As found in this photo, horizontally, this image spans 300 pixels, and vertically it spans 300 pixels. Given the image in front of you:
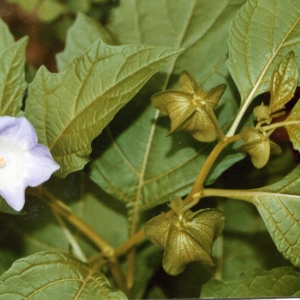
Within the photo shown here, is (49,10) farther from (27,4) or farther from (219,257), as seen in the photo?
(219,257)

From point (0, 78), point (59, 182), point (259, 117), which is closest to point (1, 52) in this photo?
point (0, 78)

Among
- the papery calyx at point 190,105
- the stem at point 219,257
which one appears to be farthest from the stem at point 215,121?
the stem at point 219,257

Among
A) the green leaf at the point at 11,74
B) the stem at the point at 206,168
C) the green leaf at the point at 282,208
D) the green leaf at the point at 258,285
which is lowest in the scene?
the green leaf at the point at 258,285

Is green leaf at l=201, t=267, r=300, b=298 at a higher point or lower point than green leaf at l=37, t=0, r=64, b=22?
lower

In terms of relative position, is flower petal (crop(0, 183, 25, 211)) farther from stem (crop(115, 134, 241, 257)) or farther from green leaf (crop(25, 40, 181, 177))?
stem (crop(115, 134, 241, 257))

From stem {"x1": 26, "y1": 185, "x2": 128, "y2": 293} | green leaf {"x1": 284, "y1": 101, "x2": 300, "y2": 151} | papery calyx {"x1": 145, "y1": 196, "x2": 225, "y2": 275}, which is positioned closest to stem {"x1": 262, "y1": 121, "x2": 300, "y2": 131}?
green leaf {"x1": 284, "y1": 101, "x2": 300, "y2": 151}

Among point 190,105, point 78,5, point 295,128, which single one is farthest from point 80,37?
point 295,128

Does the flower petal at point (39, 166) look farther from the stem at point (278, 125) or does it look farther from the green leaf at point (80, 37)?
the stem at point (278, 125)


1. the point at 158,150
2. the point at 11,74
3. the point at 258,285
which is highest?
the point at 11,74
